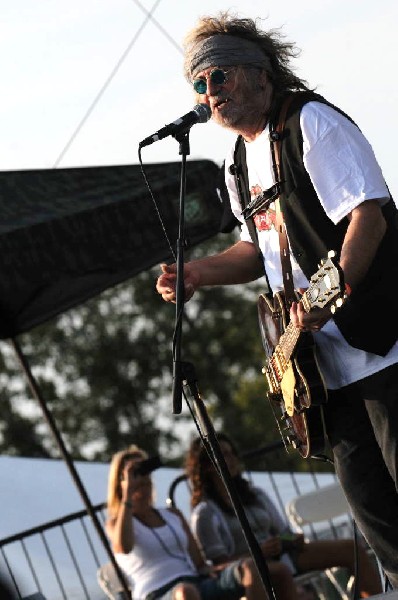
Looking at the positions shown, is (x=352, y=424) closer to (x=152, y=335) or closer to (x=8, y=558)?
(x=8, y=558)

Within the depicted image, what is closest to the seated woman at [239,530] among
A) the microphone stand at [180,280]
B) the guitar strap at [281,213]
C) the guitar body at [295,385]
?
the guitar body at [295,385]

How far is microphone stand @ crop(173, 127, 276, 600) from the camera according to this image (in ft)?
12.7

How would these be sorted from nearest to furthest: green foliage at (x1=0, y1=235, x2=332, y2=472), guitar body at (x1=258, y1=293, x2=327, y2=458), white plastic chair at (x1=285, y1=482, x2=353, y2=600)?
guitar body at (x1=258, y1=293, x2=327, y2=458) → white plastic chair at (x1=285, y1=482, x2=353, y2=600) → green foliage at (x1=0, y1=235, x2=332, y2=472)

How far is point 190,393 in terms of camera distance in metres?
4.06

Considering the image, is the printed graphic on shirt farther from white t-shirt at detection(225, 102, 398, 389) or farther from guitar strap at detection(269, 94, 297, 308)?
white t-shirt at detection(225, 102, 398, 389)

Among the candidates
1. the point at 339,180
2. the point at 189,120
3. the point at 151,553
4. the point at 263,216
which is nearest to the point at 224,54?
the point at 189,120

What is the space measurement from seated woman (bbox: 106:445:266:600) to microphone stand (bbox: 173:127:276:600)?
9.19 ft

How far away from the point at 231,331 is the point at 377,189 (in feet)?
95.8

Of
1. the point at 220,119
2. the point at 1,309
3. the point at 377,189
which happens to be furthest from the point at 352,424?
the point at 1,309

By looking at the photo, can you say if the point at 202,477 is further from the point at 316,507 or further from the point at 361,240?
the point at 361,240

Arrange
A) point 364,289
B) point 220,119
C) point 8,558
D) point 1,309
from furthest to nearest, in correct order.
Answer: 1. point 8,558
2. point 1,309
3. point 220,119
4. point 364,289

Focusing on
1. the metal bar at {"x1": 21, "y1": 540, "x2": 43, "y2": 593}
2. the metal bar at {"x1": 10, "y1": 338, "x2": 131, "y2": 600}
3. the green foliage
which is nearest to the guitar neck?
the metal bar at {"x1": 10, "y1": 338, "x2": 131, "y2": 600}

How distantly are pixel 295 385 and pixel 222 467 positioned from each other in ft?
1.20

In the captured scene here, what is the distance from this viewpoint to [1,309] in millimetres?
5934
